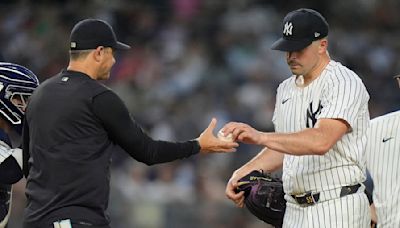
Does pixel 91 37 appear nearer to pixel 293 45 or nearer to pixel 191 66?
pixel 293 45

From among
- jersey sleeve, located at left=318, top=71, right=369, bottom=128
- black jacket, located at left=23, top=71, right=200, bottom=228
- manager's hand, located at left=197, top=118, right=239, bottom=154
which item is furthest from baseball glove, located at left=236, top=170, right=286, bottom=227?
black jacket, located at left=23, top=71, right=200, bottom=228

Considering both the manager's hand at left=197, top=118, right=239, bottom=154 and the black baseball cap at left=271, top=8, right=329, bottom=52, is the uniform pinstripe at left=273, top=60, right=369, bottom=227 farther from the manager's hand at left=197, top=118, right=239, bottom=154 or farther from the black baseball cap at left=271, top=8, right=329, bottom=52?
the manager's hand at left=197, top=118, right=239, bottom=154

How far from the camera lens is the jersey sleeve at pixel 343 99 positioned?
5.47 m

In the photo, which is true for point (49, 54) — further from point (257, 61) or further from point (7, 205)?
point (7, 205)

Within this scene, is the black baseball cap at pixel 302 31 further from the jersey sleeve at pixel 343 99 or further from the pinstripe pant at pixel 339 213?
the pinstripe pant at pixel 339 213

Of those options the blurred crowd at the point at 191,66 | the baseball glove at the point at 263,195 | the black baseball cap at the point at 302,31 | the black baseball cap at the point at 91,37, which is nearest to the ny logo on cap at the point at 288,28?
the black baseball cap at the point at 302,31

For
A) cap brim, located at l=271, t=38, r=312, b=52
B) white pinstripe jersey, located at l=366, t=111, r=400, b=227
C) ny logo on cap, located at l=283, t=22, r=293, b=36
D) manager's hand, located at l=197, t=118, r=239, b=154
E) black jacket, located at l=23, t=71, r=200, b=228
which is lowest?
black jacket, located at l=23, t=71, r=200, b=228

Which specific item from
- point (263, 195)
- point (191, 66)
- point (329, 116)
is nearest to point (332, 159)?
point (329, 116)

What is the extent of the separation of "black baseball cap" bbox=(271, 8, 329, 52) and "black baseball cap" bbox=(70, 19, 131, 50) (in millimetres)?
1024

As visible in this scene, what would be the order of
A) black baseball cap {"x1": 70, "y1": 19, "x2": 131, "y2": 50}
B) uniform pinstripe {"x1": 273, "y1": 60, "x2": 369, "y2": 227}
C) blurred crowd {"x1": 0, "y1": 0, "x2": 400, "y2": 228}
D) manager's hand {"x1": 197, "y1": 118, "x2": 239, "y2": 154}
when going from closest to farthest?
black baseball cap {"x1": 70, "y1": 19, "x2": 131, "y2": 50}, manager's hand {"x1": 197, "y1": 118, "x2": 239, "y2": 154}, uniform pinstripe {"x1": 273, "y1": 60, "x2": 369, "y2": 227}, blurred crowd {"x1": 0, "y1": 0, "x2": 400, "y2": 228}

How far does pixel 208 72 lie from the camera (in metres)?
11.9

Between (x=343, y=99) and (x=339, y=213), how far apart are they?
66cm

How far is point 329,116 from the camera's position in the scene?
5461mm

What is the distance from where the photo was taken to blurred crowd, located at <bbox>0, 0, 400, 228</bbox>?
34.1 feet
